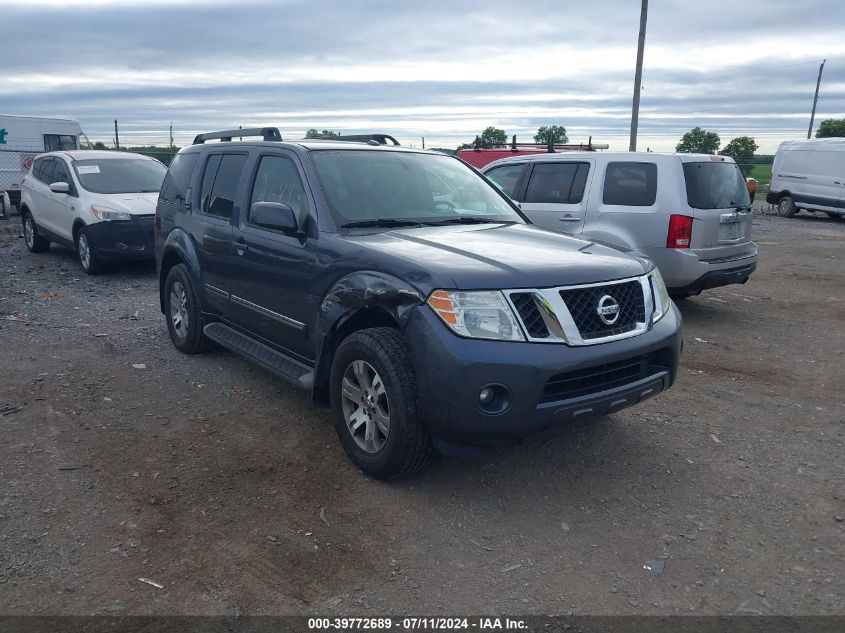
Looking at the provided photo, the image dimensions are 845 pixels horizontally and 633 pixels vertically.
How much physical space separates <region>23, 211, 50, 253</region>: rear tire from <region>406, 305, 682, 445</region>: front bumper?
11031 millimetres

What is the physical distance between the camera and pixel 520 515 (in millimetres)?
3670

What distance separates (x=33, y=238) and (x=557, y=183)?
365 inches

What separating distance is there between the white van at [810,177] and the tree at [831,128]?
25.9m

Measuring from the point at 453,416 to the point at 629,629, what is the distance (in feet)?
3.85

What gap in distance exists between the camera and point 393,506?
3719 mm

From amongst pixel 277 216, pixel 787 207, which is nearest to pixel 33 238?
pixel 277 216

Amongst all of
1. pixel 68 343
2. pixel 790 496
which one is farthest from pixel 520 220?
pixel 68 343

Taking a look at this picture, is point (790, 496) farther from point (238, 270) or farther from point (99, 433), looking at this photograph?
point (99, 433)

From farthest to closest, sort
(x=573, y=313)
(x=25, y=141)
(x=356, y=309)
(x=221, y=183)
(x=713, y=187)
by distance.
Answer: (x=25, y=141)
(x=713, y=187)
(x=221, y=183)
(x=356, y=309)
(x=573, y=313)

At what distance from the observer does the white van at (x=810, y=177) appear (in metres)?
20.4

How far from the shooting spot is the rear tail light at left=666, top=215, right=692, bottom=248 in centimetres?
734

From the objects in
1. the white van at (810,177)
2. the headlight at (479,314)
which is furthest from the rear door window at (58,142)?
the white van at (810,177)

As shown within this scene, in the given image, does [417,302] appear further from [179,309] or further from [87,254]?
[87,254]

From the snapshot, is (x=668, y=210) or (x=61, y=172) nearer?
(x=668, y=210)
